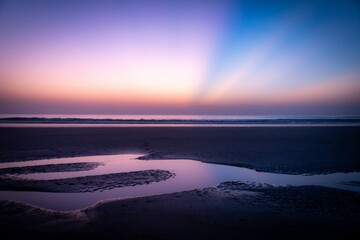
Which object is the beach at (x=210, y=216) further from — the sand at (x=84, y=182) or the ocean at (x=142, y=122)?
the ocean at (x=142, y=122)

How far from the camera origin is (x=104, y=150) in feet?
53.3

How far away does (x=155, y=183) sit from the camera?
28.7ft

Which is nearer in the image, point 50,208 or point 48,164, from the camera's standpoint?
point 50,208

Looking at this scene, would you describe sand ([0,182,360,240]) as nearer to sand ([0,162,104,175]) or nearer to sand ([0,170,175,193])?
sand ([0,170,175,193])

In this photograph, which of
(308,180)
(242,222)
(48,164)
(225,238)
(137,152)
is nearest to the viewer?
(225,238)

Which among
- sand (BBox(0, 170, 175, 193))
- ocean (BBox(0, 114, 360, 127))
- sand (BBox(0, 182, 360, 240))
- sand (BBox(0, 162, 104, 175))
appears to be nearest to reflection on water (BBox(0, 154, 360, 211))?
sand (BBox(0, 170, 175, 193))

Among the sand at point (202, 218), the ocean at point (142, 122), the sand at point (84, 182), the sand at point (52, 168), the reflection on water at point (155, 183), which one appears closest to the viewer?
the sand at point (202, 218)

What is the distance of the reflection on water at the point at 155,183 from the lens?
701cm

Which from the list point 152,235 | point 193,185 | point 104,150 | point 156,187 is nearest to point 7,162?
point 104,150

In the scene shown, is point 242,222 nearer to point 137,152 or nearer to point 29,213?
point 29,213

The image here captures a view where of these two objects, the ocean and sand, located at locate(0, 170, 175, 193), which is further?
the ocean

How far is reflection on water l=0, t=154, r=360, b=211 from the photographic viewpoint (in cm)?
701

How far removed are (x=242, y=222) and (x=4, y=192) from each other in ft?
23.3

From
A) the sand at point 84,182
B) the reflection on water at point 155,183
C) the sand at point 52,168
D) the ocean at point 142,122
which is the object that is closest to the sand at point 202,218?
the reflection on water at point 155,183
